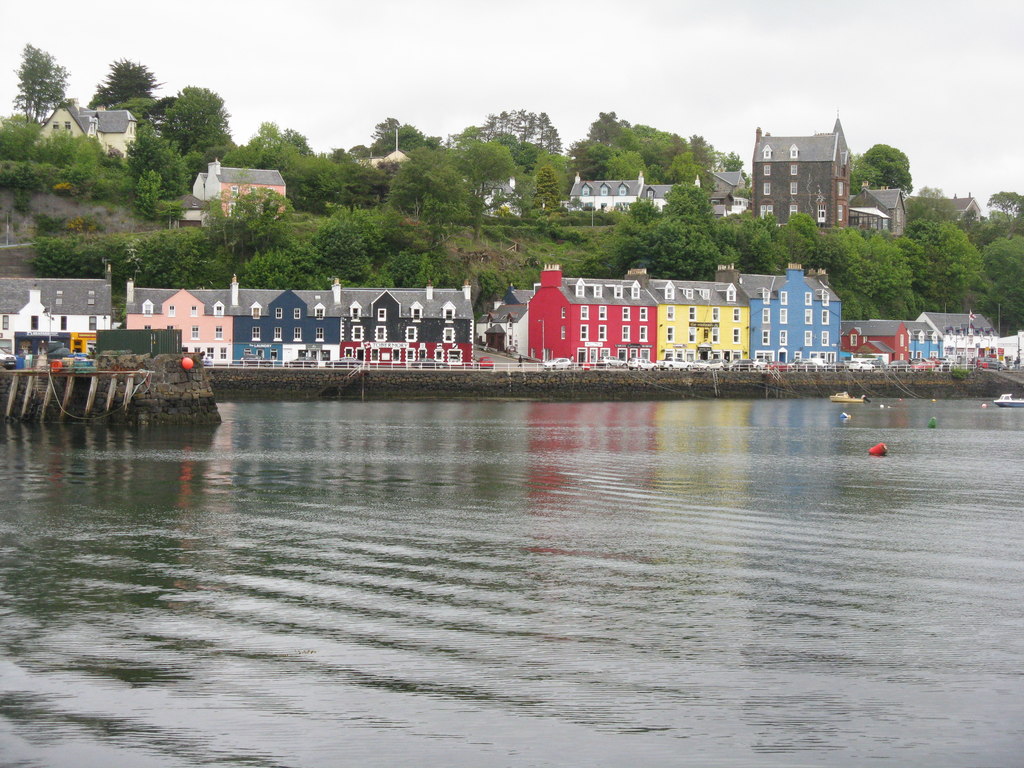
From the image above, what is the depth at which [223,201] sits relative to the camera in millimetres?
97125

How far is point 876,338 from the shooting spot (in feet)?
345

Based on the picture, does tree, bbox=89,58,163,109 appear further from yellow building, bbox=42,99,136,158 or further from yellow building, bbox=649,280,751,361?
yellow building, bbox=649,280,751,361

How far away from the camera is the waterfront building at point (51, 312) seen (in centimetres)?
7931

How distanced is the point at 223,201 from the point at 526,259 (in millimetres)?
27771

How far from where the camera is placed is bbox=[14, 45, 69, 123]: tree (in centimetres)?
12300

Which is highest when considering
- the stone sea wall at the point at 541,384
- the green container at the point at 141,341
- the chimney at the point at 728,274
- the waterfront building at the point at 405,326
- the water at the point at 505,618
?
the chimney at the point at 728,274

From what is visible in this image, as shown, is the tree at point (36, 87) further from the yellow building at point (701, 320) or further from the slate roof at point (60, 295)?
the yellow building at point (701, 320)

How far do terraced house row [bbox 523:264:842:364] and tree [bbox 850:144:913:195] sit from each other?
55588 millimetres

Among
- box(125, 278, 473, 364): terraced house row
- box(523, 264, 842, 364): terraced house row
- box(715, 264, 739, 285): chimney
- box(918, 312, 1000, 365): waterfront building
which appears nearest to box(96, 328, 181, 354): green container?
box(125, 278, 473, 364): terraced house row

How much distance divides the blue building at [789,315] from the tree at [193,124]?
55.0 meters

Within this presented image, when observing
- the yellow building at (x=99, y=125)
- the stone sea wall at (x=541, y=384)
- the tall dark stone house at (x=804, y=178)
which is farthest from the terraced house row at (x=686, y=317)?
the yellow building at (x=99, y=125)

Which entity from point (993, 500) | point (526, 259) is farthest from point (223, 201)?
point (993, 500)

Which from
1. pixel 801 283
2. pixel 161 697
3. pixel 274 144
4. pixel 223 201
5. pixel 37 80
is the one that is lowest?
pixel 161 697

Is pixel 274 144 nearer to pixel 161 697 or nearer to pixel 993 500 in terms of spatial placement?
pixel 993 500
